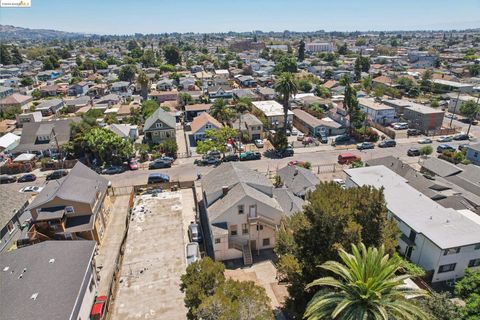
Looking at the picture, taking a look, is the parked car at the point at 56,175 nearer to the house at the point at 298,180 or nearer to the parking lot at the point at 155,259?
the parking lot at the point at 155,259

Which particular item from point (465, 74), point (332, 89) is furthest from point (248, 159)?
point (465, 74)

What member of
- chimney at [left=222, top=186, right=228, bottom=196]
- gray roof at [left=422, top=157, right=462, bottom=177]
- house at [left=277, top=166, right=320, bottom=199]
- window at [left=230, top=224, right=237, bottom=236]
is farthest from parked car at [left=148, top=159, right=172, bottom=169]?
gray roof at [left=422, top=157, right=462, bottom=177]

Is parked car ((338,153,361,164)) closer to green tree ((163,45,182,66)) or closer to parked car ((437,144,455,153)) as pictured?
parked car ((437,144,455,153))

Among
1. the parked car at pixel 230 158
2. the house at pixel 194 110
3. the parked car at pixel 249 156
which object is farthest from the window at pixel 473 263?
the house at pixel 194 110

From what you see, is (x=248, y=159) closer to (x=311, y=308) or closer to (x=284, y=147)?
(x=284, y=147)

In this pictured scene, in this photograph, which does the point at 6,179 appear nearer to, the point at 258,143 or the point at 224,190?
the point at 224,190

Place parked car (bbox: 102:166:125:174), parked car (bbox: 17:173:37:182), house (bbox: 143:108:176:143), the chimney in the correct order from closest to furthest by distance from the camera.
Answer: the chimney
parked car (bbox: 17:173:37:182)
parked car (bbox: 102:166:125:174)
house (bbox: 143:108:176:143)
